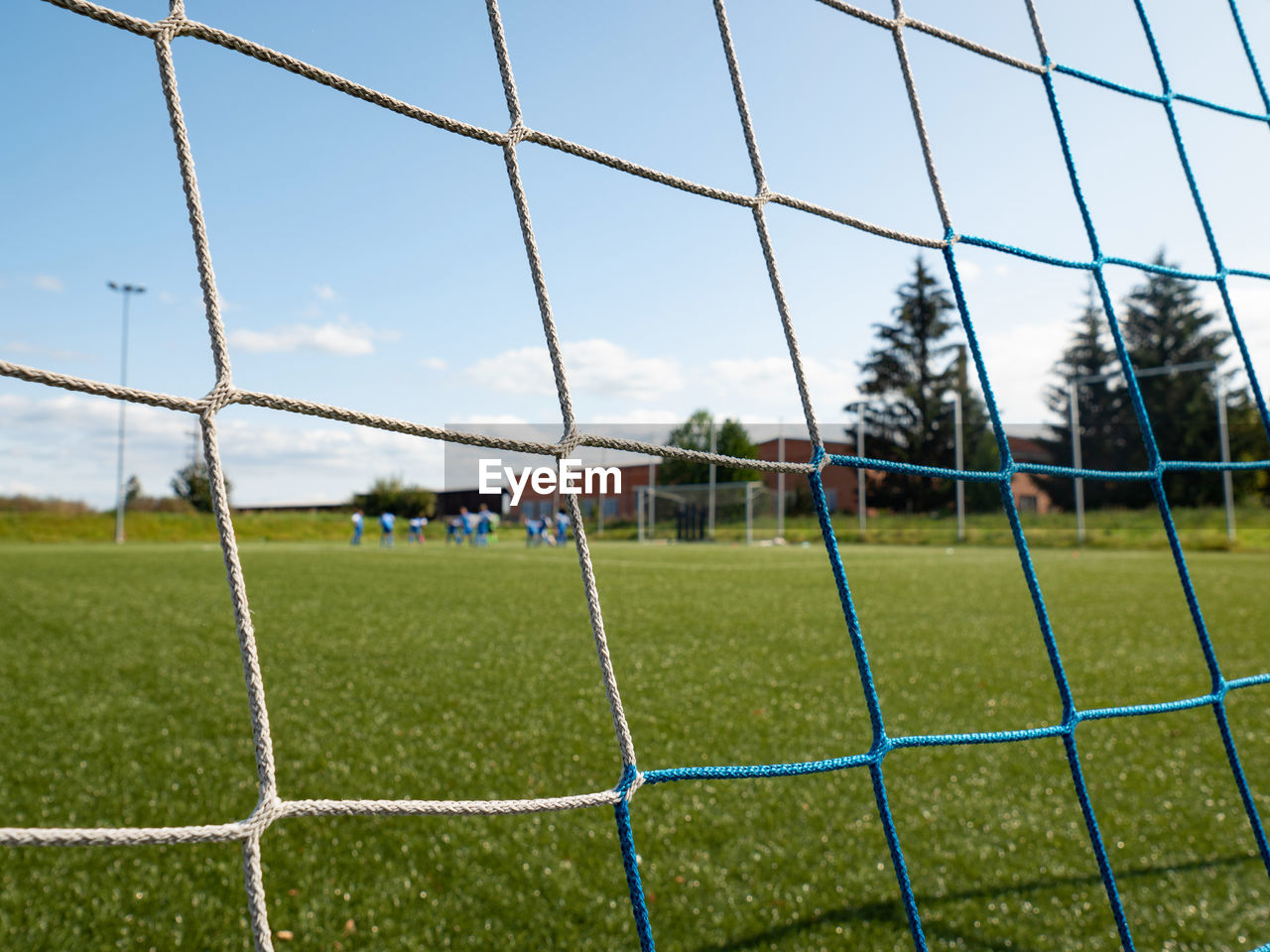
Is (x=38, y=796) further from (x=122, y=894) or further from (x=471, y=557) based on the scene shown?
(x=471, y=557)

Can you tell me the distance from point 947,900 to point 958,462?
56.2 ft

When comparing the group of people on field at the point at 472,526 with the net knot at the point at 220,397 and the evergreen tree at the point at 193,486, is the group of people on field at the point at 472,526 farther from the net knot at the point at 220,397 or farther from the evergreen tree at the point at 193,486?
the net knot at the point at 220,397

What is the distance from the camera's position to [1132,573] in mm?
8352

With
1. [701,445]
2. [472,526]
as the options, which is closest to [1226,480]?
Answer: [701,445]

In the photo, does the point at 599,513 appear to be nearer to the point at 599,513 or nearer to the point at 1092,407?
the point at 599,513

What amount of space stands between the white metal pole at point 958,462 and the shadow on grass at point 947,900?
13.4 metres

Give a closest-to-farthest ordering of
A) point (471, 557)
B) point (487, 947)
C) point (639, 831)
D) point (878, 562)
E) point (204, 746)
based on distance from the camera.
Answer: point (487, 947) < point (639, 831) < point (204, 746) < point (878, 562) < point (471, 557)

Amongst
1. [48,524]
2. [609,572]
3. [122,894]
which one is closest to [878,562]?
[609,572]

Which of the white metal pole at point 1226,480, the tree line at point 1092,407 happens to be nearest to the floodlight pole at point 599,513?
the tree line at point 1092,407

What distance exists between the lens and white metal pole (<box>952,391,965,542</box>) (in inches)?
626

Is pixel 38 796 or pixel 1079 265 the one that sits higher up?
pixel 1079 265

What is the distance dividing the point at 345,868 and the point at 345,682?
1792 millimetres

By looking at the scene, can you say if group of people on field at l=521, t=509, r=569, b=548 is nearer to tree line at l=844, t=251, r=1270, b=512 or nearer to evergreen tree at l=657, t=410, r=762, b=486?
evergreen tree at l=657, t=410, r=762, b=486

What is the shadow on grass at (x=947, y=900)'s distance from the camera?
1524mm
